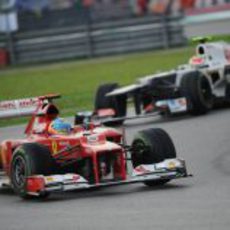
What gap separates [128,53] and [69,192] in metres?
25.5

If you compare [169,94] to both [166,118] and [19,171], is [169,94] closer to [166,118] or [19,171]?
[166,118]

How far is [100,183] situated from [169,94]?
7985mm

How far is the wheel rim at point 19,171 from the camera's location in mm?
11406

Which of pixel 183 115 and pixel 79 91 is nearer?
pixel 183 115

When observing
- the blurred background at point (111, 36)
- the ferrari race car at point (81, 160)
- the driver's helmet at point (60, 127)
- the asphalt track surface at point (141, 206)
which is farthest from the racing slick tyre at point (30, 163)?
the blurred background at point (111, 36)

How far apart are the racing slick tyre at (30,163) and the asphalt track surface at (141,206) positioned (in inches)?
5.6

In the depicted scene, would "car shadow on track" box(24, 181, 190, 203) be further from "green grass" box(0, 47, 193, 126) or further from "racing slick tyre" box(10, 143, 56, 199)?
"green grass" box(0, 47, 193, 126)

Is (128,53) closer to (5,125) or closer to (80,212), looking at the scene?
(5,125)

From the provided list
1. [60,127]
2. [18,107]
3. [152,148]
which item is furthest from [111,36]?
[152,148]

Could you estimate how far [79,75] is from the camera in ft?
98.9

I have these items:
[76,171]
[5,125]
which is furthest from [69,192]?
[5,125]

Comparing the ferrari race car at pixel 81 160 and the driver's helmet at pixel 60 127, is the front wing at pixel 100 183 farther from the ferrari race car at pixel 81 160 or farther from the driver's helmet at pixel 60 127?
the driver's helmet at pixel 60 127

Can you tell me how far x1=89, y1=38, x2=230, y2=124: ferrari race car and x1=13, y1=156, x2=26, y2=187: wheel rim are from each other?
7.05 metres

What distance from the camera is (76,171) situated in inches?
462
